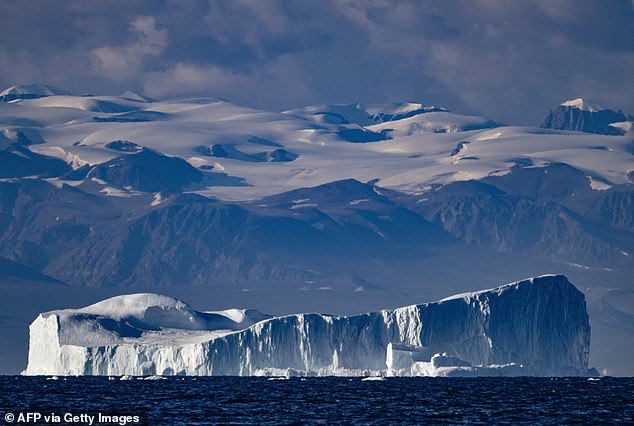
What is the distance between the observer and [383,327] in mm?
147125

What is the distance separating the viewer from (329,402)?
100875 mm

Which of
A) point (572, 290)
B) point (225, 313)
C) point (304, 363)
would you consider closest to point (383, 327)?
point (304, 363)

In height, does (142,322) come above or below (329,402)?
above

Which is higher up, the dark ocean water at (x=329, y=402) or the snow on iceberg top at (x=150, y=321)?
the snow on iceberg top at (x=150, y=321)

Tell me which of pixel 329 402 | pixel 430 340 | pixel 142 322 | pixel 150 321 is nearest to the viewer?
pixel 329 402

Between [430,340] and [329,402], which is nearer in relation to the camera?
[329,402]

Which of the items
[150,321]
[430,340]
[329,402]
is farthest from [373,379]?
[329,402]

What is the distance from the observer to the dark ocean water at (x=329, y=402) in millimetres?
84500

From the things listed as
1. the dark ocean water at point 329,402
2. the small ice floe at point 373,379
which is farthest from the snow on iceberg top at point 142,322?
the small ice floe at point 373,379

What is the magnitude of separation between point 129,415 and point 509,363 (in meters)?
68.0

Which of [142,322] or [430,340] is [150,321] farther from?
[430,340]

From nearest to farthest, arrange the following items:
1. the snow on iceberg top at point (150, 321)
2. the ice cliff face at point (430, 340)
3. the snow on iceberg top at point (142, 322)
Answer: the ice cliff face at point (430, 340), the snow on iceberg top at point (150, 321), the snow on iceberg top at point (142, 322)

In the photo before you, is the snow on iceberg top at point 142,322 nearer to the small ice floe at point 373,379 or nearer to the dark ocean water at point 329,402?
the dark ocean water at point 329,402

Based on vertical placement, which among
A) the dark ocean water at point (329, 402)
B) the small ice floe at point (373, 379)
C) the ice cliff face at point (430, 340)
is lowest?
the dark ocean water at point (329, 402)
